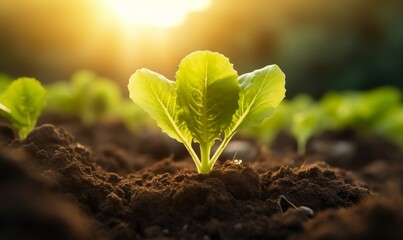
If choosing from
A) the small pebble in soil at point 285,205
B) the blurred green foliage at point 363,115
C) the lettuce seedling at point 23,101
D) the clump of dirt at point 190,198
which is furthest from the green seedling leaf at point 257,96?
the blurred green foliage at point 363,115

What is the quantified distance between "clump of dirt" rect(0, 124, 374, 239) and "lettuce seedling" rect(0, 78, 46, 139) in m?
0.30

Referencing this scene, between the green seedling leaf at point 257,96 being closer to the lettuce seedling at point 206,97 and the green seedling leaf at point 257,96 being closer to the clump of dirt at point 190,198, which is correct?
the lettuce seedling at point 206,97

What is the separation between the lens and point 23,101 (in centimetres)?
224

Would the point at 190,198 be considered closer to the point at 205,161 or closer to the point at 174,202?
the point at 174,202

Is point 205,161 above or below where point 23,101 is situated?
below

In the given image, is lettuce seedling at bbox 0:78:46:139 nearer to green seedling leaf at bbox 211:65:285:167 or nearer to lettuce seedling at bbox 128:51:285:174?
lettuce seedling at bbox 128:51:285:174

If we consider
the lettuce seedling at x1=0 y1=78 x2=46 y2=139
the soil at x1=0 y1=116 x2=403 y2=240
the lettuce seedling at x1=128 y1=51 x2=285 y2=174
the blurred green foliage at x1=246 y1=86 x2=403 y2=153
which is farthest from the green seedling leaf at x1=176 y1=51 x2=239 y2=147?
the blurred green foliage at x1=246 y1=86 x2=403 y2=153

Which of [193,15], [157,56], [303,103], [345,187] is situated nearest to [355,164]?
[303,103]

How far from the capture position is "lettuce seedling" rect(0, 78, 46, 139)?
2213mm

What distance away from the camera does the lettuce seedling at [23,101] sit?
7.26 feet

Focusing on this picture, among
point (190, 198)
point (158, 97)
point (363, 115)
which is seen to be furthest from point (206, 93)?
point (363, 115)

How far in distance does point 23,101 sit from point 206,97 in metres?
0.97

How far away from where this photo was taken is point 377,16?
1047 centimetres

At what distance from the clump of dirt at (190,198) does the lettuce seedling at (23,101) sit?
Answer: 300 millimetres
